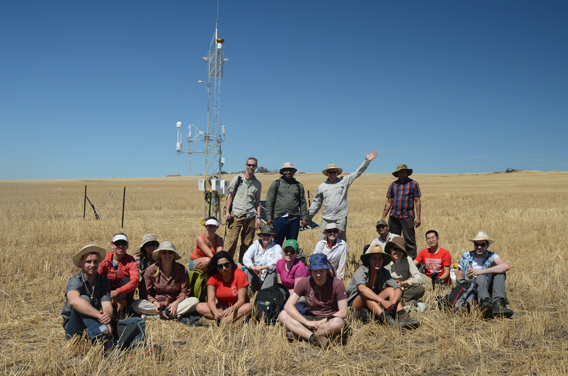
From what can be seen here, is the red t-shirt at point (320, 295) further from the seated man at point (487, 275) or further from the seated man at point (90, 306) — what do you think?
the seated man at point (487, 275)

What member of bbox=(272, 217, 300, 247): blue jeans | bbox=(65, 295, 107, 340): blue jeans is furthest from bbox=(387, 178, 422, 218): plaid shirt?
bbox=(65, 295, 107, 340): blue jeans

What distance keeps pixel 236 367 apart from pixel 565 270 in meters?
6.86

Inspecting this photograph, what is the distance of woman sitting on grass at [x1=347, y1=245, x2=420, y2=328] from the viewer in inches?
199

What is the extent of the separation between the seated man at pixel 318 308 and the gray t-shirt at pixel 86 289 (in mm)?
2116

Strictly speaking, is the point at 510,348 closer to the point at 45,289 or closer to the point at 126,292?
the point at 126,292

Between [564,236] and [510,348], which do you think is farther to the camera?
[564,236]

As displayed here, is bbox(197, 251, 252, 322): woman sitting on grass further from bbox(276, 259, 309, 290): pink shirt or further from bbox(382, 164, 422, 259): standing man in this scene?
bbox(382, 164, 422, 259): standing man

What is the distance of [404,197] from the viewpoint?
7891 millimetres

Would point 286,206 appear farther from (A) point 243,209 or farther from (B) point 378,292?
(B) point 378,292

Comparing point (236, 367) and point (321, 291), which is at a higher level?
point (321, 291)

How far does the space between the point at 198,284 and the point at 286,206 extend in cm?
240

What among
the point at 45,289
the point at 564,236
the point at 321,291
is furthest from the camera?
the point at 564,236

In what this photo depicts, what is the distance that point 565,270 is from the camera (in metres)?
7.51

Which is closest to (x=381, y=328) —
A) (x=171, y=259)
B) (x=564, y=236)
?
(x=171, y=259)
